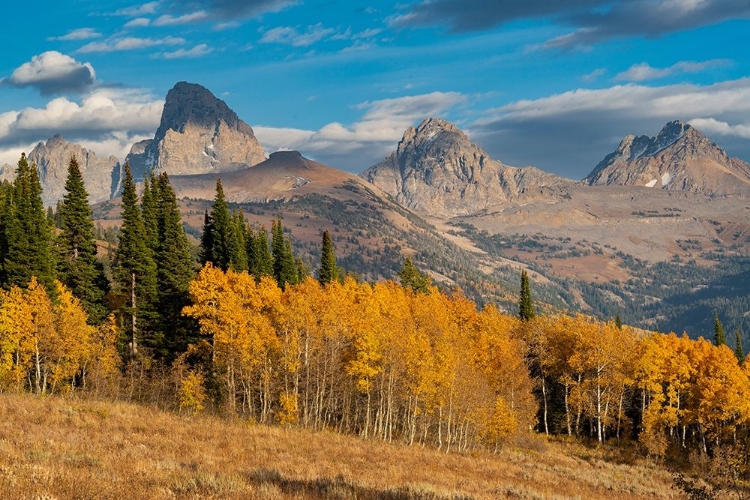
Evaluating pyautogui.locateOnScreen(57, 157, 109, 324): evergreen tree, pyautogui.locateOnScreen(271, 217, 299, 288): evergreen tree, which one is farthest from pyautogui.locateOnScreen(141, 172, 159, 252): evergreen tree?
pyautogui.locateOnScreen(271, 217, 299, 288): evergreen tree

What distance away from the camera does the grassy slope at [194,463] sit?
57.5 feet

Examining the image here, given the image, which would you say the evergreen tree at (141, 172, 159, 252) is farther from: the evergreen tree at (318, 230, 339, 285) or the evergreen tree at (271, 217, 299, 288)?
the evergreen tree at (318, 230, 339, 285)

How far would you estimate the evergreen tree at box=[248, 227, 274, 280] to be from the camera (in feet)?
303

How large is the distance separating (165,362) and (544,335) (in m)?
56.8

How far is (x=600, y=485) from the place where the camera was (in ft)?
163

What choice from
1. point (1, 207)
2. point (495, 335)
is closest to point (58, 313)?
point (1, 207)

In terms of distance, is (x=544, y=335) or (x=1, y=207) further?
(x=544, y=335)

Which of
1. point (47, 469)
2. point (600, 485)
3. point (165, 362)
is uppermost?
point (47, 469)

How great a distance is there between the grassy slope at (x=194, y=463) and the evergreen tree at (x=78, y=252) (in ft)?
115

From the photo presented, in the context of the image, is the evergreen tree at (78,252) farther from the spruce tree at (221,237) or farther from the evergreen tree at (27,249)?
the spruce tree at (221,237)

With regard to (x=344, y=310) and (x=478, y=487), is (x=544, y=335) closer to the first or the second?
(x=344, y=310)

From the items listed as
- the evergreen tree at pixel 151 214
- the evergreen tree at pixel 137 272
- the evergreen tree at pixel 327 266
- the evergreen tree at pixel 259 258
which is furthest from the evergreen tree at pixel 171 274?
the evergreen tree at pixel 327 266

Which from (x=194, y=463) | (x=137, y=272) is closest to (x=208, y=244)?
(x=137, y=272)

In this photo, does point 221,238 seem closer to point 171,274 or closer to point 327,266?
point 171,274
